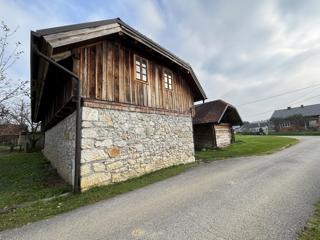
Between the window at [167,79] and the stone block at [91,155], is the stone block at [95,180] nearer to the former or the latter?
the stone block at [91,155]

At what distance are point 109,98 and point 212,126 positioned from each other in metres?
13.3

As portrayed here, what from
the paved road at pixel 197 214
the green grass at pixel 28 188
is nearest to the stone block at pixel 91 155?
the green grass at pixel 28 188

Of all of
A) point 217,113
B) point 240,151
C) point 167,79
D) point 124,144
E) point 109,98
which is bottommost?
point 240,151

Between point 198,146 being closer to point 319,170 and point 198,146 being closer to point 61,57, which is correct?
point 319,170

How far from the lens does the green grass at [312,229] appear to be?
3307 millimetres

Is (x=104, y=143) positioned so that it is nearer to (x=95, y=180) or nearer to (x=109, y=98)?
(x=95, y=180)

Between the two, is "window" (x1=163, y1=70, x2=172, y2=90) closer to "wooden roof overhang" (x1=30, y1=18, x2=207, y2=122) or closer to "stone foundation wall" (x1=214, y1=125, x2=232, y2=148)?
"wooden roof overhang" (x1=30, y1=18, x2=207, y2=122)

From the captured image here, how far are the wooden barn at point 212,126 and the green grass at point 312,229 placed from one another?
47.1 ft

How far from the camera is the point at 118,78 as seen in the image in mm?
8266

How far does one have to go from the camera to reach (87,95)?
7.14 meters

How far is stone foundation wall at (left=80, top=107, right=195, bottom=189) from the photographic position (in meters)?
6.88

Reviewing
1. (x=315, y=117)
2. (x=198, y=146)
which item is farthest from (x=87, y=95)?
(x=315, y=117)

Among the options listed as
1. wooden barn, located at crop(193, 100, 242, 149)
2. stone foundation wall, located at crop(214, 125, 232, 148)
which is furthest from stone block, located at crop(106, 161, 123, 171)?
stone foundation wall, located at crop(214, 125, 232, 148)

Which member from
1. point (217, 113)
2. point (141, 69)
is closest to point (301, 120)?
point (217, 113)
